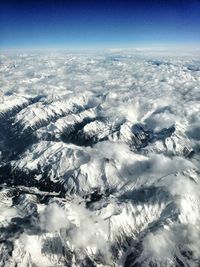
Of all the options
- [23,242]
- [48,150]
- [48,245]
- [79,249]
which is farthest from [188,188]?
[48,150]

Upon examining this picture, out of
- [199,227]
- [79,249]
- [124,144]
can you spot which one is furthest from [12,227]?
[124,144]

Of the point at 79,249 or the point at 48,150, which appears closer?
the point at 79,249

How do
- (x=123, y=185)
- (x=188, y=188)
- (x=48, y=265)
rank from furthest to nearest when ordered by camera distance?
(x=123, y=185) < (x=188, y=188) < (x=48, y=265)

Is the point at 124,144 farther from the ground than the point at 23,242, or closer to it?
closer to it

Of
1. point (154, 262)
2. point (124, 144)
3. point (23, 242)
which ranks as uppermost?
point (23, 242)

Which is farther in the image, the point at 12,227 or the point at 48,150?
the point at 48,150

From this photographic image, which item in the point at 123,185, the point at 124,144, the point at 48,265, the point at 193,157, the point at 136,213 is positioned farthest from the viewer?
the point at 124,144

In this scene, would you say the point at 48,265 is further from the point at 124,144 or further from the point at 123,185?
the point at 124,144

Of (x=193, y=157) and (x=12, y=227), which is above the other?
(x=12, y=227)

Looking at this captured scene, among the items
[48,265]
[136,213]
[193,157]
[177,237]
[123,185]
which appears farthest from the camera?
[193,157]

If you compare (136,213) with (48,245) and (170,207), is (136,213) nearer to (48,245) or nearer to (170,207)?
(170,207)
